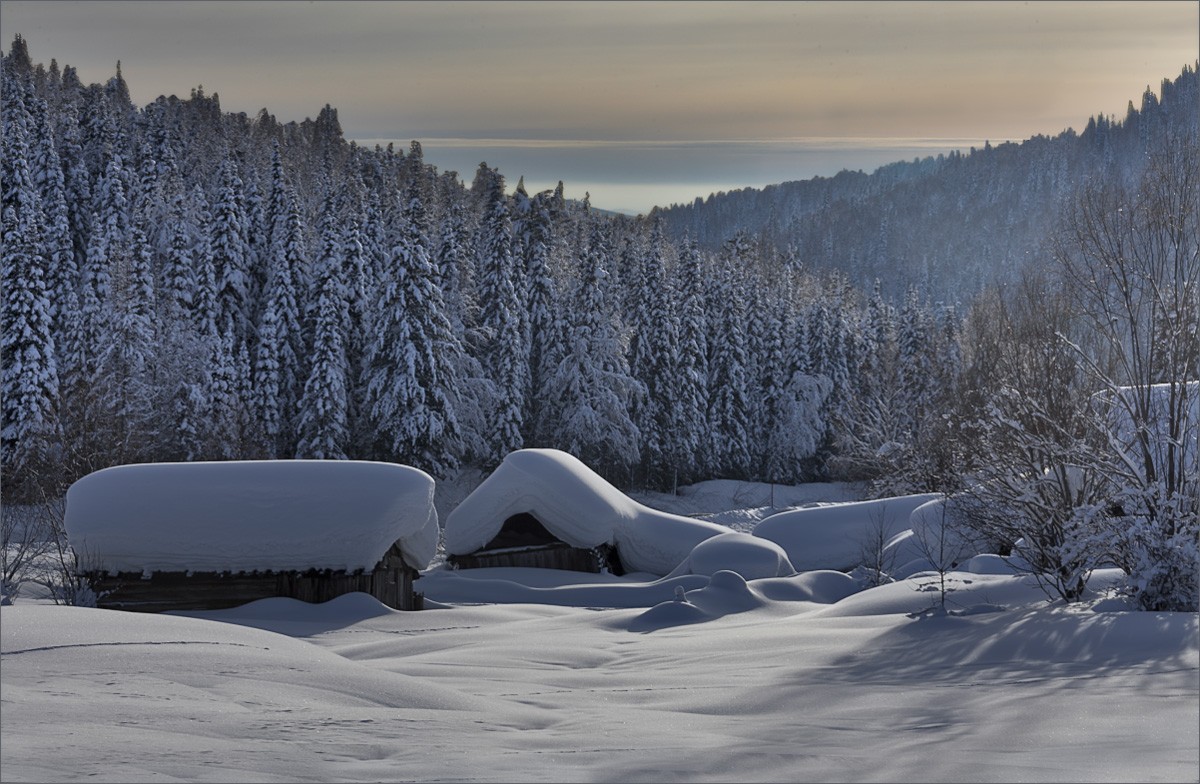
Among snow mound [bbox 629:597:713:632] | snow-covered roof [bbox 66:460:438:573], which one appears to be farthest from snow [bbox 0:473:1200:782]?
snow-covered roof [bbox 66:460:438:573]

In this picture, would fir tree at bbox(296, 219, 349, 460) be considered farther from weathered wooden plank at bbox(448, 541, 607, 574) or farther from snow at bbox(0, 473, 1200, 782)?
snow at bbox(0, 473, 1200, 782)

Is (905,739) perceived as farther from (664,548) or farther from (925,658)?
(664,548)

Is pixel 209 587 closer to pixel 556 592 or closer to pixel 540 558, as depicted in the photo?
pixel 556 592

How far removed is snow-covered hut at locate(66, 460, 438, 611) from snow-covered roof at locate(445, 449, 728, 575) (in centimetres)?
750

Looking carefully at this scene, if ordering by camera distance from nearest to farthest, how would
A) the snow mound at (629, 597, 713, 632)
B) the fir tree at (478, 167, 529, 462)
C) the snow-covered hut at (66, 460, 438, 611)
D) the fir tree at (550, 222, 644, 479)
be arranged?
1. the snow mound at (629, 597, 713, 632)
2. the snow-covered hut at (66, 460, 438, 611)
3. the fir tree at (478, 167, 529, 462)
4. the fir tree at (550, 222, 644, 479)

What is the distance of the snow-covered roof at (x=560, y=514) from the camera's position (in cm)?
2583

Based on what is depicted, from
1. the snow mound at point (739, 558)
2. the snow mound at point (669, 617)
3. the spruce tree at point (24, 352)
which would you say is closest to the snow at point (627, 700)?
the snow mound at point (669, 617)

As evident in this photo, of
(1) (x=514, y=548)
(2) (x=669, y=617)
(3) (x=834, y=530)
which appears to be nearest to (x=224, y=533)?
(2) (x=669, y=617)

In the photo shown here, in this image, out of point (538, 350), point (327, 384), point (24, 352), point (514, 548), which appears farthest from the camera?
point (538, 350)

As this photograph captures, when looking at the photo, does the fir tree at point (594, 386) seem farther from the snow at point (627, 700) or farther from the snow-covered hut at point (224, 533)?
the snow at point (627, 700)

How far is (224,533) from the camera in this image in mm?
17688

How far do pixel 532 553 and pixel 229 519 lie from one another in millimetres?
9466

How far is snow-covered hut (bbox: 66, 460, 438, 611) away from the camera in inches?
697

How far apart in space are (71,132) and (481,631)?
202 ft
